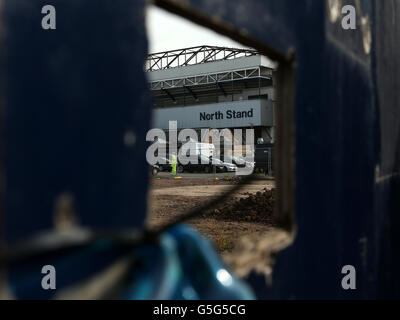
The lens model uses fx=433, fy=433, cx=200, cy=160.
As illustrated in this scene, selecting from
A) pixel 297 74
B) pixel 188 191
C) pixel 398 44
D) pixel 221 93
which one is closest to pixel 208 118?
pixel 221 93

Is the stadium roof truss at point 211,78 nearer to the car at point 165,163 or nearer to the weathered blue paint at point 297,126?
the car at point 165,163

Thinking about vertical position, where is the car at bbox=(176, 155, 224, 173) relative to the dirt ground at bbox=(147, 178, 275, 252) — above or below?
above

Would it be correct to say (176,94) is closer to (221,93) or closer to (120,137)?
(221,93)

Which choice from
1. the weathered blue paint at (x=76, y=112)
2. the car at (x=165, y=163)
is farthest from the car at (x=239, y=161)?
the weathered blue paint at (x=76, y=112)

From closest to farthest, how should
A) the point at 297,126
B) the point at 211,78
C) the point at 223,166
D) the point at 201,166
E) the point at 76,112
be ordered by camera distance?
1. the point at 76,112
2. the point at 297,126
3. the point at 223,166
4. the point at 201,166
5. the point at 211,78

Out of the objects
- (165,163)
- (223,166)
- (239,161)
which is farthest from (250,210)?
(165,163)

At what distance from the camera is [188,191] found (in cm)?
1666

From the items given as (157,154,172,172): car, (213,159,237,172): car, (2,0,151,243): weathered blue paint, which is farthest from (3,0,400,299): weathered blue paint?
(157,154,172,172): car

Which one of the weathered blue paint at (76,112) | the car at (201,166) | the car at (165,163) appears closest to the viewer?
the weathered blue paint at (76,112)

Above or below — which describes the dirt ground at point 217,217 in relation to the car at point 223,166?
below

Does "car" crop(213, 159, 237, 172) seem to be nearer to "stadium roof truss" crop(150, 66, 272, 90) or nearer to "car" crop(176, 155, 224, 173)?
"car" crop(176, 155, 224, 173)

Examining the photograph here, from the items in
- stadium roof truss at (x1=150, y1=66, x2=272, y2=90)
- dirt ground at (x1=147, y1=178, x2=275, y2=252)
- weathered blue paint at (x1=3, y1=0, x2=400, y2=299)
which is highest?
stadium roof truss at (x1=150, y1=66, x2=272, y2=90)

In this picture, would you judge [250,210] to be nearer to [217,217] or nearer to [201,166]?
[217,217]
